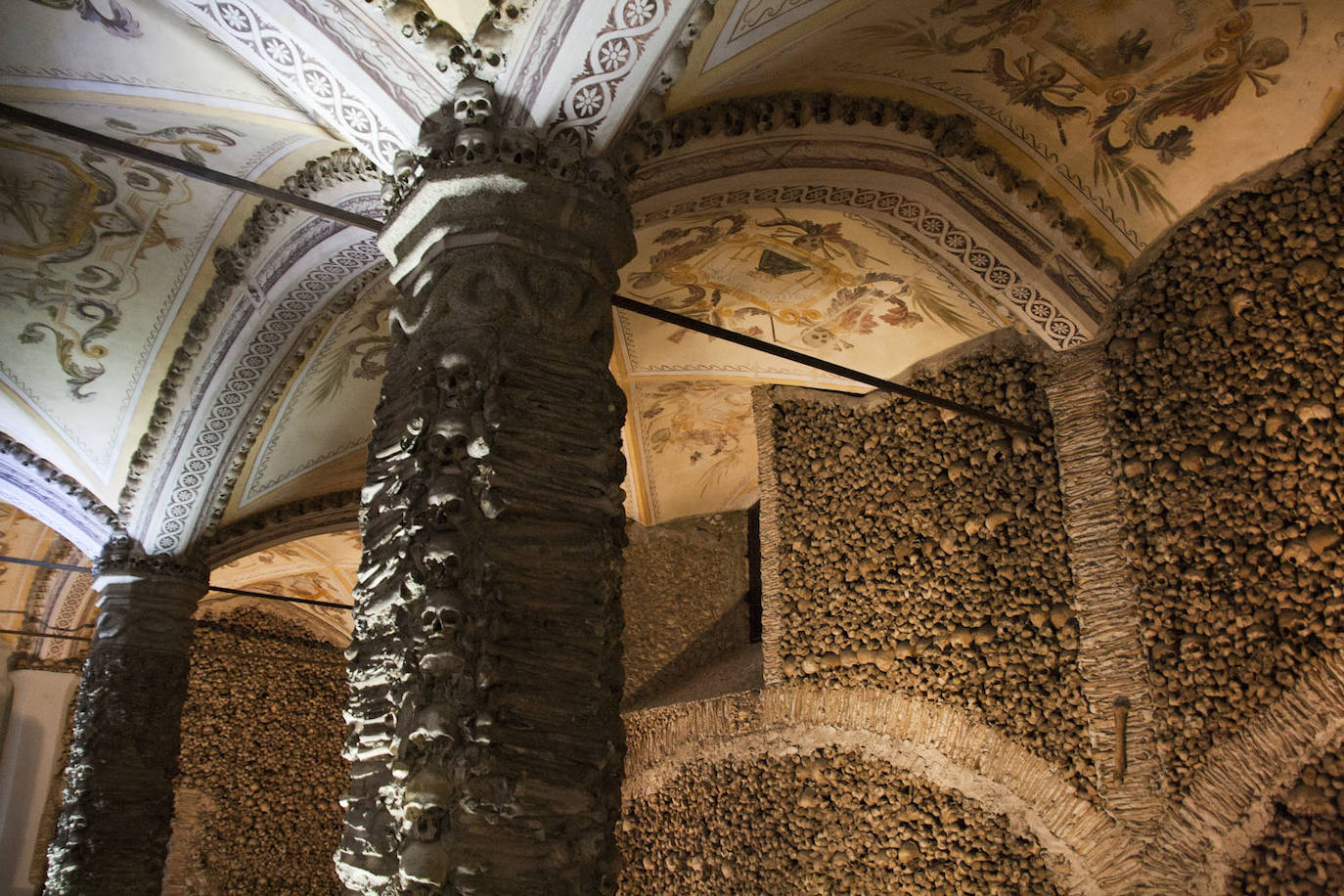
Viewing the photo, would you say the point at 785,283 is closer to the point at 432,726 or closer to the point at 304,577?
the point at 432,726

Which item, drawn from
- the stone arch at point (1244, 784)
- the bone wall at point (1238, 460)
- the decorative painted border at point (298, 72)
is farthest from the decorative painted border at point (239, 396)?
the stone arch at point (1244, 784)

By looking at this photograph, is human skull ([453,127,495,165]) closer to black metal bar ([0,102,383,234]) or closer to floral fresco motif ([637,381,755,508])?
black metal bar ([0,102,383,234])

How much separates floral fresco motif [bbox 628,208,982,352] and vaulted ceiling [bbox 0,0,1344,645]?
0.8 inches

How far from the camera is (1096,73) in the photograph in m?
4.37

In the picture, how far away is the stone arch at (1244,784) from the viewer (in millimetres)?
3732

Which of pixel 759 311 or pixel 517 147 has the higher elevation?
pixel 759 311

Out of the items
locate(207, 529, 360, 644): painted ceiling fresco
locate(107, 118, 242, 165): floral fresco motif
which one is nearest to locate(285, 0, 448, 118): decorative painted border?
locate(107, 118, 242, 165): floral fresco motif

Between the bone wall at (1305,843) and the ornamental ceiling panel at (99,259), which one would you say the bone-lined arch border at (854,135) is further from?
the bone wall at (1305,843)

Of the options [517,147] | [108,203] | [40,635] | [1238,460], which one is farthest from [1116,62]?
[40,635]

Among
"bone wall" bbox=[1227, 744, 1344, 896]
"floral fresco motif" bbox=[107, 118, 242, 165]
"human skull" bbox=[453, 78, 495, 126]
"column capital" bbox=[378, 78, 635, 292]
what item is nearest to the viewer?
"column capital" bbox=[378, 78, 635, 292]

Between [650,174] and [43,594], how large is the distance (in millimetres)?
9320

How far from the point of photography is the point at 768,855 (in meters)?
5.58

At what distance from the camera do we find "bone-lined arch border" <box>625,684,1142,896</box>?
4363mm

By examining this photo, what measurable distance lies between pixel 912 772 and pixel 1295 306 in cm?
253
